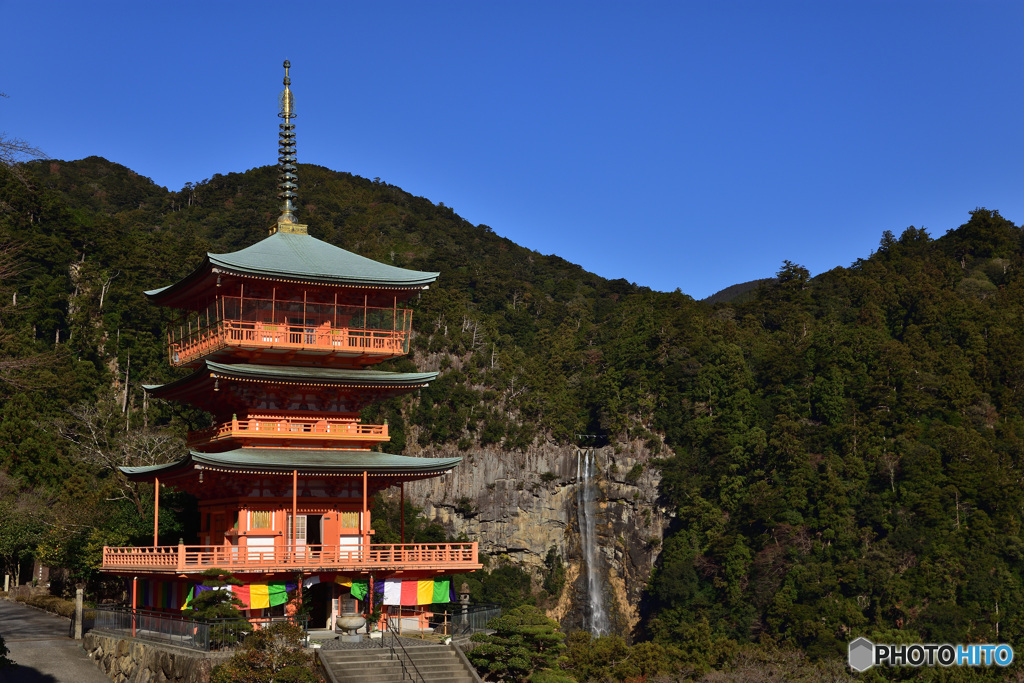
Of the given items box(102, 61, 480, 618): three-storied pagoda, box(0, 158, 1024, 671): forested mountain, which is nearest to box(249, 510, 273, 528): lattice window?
box(102, 61, 480, 618): three-storied pagoda

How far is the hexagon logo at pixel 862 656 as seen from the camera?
103ft

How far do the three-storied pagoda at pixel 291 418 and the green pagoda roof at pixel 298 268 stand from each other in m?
0.06

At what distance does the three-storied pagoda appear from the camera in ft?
112

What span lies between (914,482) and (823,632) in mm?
13851

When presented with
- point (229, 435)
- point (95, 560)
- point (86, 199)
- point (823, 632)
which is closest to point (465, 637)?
point (229, 435)

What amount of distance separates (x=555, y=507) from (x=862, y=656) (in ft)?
192

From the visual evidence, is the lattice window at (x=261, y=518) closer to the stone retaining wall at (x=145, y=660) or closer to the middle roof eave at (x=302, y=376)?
the middle roof eave at (x=302, y=376)

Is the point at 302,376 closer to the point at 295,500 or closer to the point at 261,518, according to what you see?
the point at 295,500

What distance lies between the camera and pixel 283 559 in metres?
33.3

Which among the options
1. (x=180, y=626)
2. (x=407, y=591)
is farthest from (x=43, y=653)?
(x=407, y=591)

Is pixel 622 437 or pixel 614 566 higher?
pixel 622 437

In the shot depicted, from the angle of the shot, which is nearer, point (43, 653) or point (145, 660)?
point (145, 660)

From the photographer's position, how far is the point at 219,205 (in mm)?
124500

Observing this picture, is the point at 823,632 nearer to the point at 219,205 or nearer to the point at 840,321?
the point at 840,321
